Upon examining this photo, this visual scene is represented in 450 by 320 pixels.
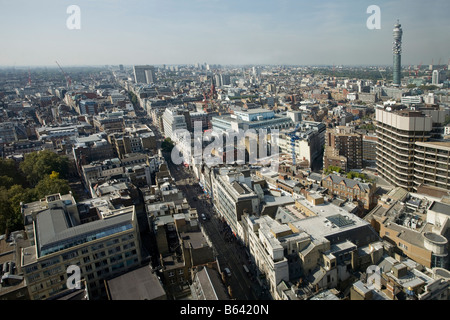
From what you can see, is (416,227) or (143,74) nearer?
(416,227)

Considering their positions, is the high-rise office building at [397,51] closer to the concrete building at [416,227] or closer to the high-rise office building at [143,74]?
the concrete building at [416,227]

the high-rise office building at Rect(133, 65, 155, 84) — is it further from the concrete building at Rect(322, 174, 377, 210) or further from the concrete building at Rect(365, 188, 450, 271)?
the concrete building at Rect(365, 188, 450, 271)

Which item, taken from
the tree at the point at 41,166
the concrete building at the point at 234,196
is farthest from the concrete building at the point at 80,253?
the tree at the point at 41,166

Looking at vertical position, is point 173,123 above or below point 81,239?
above

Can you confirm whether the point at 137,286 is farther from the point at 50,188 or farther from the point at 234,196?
the point at 50,188

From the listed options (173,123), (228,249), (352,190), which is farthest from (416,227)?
(173,123)

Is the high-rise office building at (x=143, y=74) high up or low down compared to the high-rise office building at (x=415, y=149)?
up

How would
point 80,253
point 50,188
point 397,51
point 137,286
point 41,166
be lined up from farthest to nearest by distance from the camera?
point 397,51
point 41,166
point 50,188
point 80,253
point 137,286
